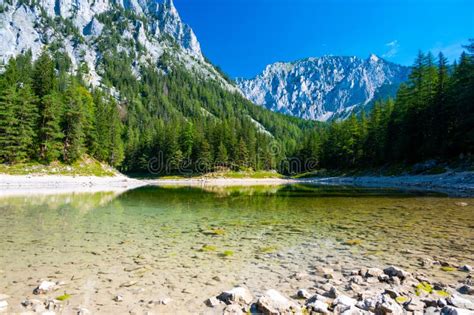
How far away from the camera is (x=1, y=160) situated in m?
54.8

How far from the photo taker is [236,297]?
738cm

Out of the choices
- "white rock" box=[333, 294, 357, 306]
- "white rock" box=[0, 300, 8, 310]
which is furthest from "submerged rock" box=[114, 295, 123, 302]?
"white rock" box=[333, 294, 357, 306]

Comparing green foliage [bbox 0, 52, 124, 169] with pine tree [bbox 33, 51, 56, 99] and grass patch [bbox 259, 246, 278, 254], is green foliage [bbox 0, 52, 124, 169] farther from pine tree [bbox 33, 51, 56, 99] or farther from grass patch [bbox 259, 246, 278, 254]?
grass patch [bbox 259, 246, 278, 254]

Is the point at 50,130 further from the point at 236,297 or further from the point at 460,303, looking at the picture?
the point at 460,303

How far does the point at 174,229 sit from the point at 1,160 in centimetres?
5429

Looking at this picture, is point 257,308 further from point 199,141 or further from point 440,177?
point 199,141

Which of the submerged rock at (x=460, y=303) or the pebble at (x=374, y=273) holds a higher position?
the submerged rock at (x=460, y=303)

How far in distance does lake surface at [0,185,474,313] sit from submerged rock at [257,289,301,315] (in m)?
1.11

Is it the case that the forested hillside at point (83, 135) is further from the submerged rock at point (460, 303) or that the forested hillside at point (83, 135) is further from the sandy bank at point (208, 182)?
the submerged rock at point (460, 303)

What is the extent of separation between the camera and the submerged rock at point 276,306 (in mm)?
6629

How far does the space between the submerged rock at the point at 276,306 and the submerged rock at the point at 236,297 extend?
580 millimetres

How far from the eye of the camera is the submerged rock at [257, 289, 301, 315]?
6.63 metres

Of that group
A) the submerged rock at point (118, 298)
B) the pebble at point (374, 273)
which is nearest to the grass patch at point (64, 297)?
the submerged rock at point (118, 298)

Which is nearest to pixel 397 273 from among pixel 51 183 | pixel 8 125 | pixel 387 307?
pixel 387 307
